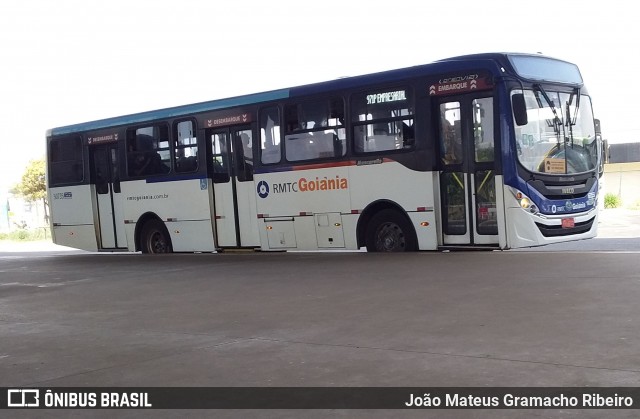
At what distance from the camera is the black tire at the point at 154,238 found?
20.4 metres

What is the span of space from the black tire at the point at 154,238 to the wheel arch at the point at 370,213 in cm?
612

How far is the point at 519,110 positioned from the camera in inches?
547

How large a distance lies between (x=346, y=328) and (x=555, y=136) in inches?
301

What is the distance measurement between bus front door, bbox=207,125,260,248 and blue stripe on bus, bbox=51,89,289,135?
0.55m

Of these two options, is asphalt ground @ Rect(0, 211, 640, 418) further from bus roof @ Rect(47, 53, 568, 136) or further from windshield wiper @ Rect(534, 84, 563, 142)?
bus roof @ Rect(47, 53, 568, 136)

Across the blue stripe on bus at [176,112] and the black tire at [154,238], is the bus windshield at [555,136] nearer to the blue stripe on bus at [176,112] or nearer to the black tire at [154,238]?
the blue stripe on bus at [176,112]

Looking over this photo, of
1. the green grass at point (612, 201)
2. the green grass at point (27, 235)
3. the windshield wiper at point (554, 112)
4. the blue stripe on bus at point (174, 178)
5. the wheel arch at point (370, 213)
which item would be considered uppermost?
the windshield wiper at point (554, 112)

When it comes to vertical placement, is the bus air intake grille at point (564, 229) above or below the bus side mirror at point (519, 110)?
below

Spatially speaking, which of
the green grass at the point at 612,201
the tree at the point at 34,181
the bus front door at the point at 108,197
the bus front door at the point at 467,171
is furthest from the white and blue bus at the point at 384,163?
the tree at the point at 34,181

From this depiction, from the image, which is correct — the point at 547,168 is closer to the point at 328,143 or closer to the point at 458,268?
the point at 458,268

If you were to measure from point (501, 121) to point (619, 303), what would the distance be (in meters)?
5.85

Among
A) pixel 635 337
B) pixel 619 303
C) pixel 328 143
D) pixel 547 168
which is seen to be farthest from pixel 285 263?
pixel 635 337

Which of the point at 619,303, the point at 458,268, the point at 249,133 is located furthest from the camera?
the point at 249,133

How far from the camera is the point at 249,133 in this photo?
59.5 feet
